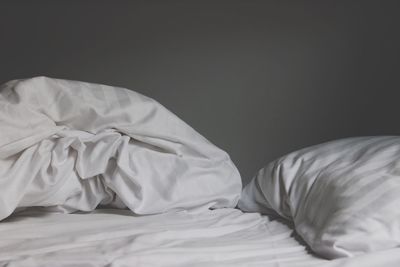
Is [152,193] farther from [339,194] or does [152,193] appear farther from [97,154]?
[339,194]

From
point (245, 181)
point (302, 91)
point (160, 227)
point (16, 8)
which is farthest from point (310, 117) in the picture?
point (16, 8)

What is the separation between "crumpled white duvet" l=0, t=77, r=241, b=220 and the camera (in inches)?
34.4

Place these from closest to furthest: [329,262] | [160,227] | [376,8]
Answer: [329,262]
[160,227]
[376,8]

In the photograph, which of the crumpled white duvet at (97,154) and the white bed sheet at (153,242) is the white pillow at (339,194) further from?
the crumpled white duvet at (97,154)

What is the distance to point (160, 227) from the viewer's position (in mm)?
910

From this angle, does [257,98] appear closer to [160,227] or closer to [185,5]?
[185,5]

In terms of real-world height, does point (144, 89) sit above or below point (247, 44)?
below

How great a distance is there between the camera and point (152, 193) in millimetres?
983

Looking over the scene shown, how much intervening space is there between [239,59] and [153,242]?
30.2 inches

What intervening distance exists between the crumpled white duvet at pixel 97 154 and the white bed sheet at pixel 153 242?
4cm

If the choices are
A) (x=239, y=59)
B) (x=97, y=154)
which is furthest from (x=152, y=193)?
(x=239, y=59)

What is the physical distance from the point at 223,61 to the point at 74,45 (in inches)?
19.2

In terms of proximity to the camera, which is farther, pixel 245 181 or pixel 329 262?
pixel 245 181

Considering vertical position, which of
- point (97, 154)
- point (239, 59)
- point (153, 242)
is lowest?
point (153, 242)
